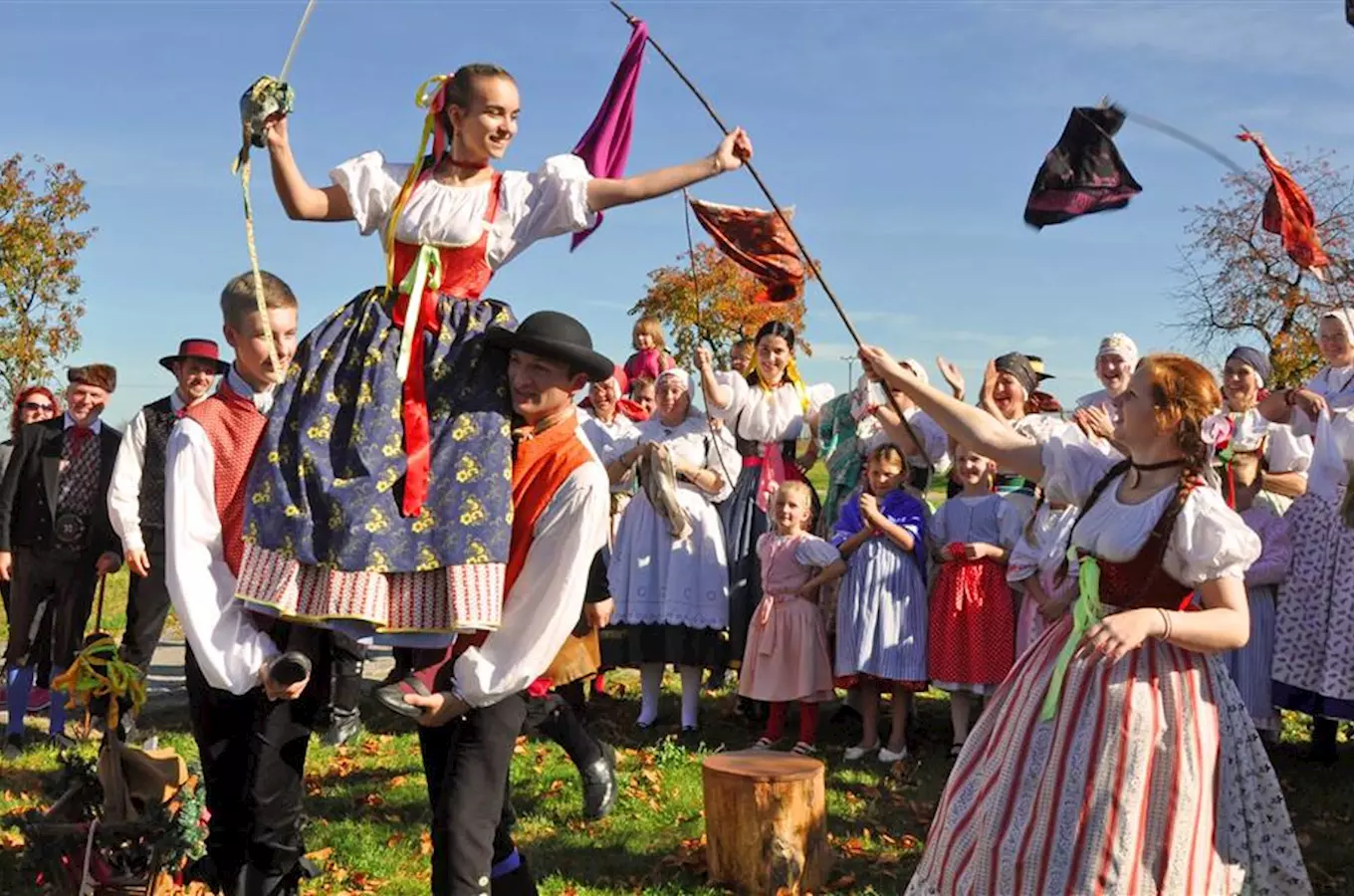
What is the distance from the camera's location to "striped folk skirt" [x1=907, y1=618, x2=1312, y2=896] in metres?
3.39

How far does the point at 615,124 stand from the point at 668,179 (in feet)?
2.29

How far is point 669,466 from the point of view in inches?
287

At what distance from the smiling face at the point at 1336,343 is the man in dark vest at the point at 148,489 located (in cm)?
521

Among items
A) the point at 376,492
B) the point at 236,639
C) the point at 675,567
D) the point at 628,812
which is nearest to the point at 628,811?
the point at 628,812

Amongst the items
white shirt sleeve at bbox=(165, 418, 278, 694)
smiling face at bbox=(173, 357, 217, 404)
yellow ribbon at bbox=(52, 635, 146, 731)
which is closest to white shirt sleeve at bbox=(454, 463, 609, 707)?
white shirt sleeve at bbox=(165, 418, 278, 694)

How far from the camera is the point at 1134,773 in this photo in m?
3.42

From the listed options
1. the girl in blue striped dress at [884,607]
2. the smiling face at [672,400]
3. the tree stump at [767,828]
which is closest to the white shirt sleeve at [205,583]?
the tree stump at [767,828]

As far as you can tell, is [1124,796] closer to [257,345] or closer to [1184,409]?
[1184,409]

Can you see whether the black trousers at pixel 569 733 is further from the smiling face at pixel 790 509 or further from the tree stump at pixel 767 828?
the smiling face at pixel 790 509

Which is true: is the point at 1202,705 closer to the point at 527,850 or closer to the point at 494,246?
the point at 494,246

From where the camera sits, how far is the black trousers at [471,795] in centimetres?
318

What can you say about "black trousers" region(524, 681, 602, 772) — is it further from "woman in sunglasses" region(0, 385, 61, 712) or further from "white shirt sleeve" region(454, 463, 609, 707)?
"woman in sunglasses" region(0, 385, 61, 712)

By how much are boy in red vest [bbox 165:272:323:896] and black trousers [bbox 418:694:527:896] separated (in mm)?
395

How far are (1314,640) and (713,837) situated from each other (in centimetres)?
335
